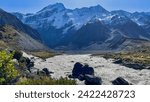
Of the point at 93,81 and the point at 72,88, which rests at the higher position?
the point at 72,88

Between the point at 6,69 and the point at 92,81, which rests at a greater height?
the point at 6,69

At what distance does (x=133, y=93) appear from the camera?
52.9ft

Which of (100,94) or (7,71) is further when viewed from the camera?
(7,71)

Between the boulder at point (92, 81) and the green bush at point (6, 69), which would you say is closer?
the green bush at point (6, 69)

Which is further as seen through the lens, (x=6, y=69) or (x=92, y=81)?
(x=92, y=81)

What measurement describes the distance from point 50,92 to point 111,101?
2.52 metres

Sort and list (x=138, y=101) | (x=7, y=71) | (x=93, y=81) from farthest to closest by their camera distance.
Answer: (x=93, y=81), (x=7, y=71), (x=138, y=101)

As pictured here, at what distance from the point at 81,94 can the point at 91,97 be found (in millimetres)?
428

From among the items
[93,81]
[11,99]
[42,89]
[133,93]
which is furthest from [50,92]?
[93,81]

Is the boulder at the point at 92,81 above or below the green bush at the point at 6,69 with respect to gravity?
below

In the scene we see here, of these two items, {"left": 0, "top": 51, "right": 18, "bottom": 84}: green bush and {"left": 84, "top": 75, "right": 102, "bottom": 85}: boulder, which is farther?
{"left": 84, "top": 75, "right": 102, "bottom": 85}: boulder

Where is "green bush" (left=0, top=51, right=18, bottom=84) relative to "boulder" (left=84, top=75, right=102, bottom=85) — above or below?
above

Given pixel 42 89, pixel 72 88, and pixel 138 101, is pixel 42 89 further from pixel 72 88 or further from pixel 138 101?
pixel 138 101

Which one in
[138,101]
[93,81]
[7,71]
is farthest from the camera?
[93,81]
